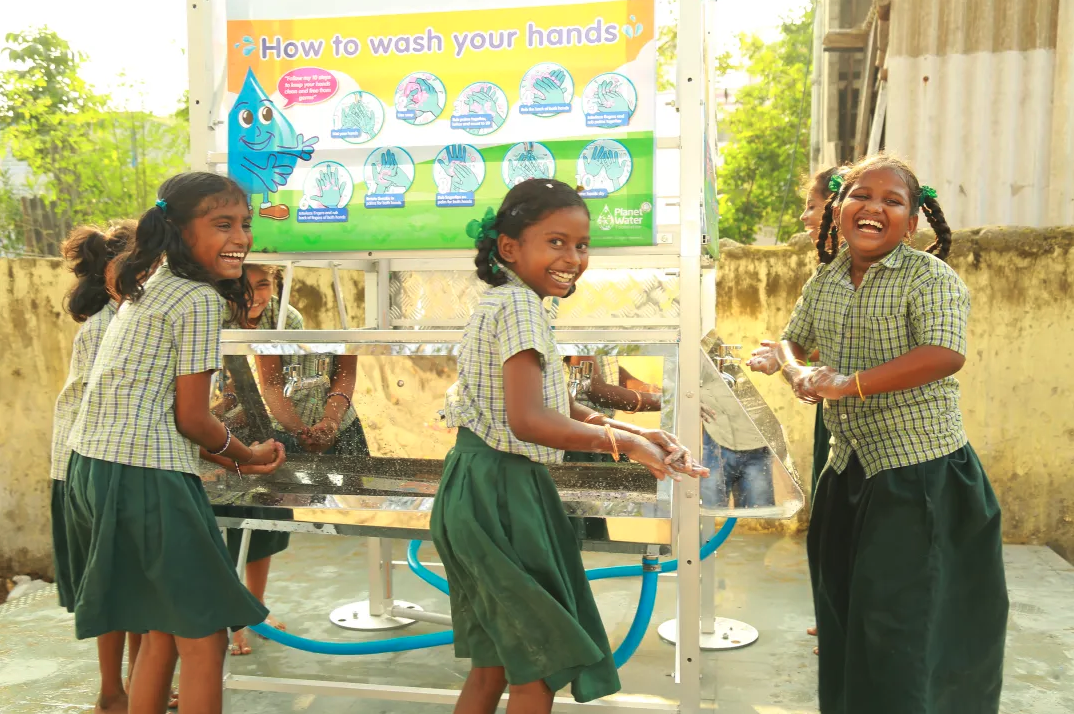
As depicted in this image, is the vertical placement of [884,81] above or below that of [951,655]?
above

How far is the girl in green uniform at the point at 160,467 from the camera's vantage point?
2.21m

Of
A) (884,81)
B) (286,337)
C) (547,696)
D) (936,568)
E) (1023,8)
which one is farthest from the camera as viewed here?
(884,81)

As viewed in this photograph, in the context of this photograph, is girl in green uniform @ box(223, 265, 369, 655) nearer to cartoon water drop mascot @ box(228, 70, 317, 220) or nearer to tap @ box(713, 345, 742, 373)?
cartoon water drop mascot @ box(228, 70, 317, 220)

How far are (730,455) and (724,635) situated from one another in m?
1.39

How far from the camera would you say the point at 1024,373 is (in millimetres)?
4602

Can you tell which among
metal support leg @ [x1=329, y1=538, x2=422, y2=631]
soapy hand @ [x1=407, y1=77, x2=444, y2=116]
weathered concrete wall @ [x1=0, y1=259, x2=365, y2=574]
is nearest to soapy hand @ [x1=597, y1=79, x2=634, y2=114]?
soapy hand @ [x1=407, y1=77, x2=444, y2=116]

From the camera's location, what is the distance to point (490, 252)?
206 centimetres

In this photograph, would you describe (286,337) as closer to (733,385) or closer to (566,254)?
(566,254)

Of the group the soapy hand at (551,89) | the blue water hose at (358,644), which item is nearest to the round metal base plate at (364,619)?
the blue water hose at (358,644)

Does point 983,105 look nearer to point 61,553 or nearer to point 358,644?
point 358,644

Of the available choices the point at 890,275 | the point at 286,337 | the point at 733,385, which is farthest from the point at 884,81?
the point at 286,337

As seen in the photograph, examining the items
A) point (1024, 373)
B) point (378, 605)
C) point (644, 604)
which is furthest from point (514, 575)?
point (1024, 373)

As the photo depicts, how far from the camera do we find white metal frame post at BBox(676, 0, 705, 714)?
2.38 metres

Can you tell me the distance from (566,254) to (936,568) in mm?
1171
